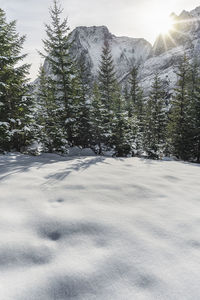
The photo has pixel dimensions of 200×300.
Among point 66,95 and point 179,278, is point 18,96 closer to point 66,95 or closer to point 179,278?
point 66,95

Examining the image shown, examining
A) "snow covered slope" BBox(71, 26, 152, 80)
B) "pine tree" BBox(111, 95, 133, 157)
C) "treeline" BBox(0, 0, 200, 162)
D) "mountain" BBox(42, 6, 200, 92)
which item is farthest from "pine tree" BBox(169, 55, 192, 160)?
"snow covered slope" BBox(71, 26, 152, 80)

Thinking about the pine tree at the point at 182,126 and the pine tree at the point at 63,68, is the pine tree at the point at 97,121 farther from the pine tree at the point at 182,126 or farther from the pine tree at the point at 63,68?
the pine tree at the point at 182,126

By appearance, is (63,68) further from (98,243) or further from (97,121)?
(98,243)

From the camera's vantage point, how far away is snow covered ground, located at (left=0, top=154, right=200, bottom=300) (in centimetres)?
139

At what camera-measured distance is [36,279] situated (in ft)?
4.80

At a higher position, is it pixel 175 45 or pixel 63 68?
pixel 175 45

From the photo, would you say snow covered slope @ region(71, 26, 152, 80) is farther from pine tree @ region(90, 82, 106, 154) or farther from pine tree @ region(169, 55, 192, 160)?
pine tree @ region(90, 82, 106, 154)

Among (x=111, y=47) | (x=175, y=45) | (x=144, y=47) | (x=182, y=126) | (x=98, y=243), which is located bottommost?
(x=98, y=243)

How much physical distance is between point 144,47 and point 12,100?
137 meters

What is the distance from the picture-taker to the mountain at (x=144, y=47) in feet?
298

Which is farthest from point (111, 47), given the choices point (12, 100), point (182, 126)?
point (12, 100)

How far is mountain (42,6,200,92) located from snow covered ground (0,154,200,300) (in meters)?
82.2

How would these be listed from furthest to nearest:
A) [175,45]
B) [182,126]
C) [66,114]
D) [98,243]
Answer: [175,45] → [182,126] → [66,114] → [98,243]

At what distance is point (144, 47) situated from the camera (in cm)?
12225
